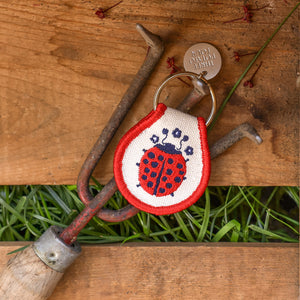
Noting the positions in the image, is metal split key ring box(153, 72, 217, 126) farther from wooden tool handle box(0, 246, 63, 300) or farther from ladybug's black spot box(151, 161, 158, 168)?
wooden tool handle box(0, 246, 63, 300)

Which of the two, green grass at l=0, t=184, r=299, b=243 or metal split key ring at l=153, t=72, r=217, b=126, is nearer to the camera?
metal split key ring at l=153, t=72, r=217, b=126

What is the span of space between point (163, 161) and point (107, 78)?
0.21 meters

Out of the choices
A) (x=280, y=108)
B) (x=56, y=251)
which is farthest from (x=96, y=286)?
(x=280, y=108)

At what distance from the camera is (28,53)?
2.29 feet

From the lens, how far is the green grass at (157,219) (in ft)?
2.43

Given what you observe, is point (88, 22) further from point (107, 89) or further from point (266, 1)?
point (266, 1)

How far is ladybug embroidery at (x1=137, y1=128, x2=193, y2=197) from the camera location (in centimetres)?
63

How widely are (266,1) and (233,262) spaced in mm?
520

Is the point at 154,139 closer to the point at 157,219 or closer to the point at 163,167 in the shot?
the point at 163,167

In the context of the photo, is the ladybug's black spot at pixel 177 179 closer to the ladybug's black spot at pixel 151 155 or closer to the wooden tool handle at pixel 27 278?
the ladybug's black spot at pixel 151 155

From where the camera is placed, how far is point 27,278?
0.63 meters

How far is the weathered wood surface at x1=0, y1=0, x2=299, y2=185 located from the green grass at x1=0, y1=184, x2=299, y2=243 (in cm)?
6

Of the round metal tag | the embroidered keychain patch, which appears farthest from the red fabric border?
the round metal tag

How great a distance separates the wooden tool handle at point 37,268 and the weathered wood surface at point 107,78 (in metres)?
0.14
